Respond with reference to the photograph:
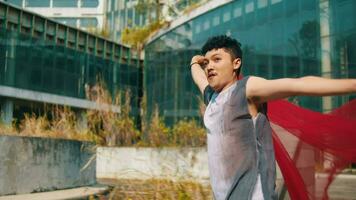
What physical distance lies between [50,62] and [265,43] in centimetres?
1463

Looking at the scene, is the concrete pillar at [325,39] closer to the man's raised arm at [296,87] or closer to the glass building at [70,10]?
the man's raised arm at [296,87]

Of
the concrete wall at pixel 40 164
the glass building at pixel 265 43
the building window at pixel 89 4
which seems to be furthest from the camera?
the building window at pixel 89 4

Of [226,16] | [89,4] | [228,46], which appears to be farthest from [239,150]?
[89,4]

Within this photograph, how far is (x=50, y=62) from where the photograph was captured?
31484 mm

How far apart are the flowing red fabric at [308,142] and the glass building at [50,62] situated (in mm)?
24800

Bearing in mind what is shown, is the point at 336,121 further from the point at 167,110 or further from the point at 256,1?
the point at 167,110

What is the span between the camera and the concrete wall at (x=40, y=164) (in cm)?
920

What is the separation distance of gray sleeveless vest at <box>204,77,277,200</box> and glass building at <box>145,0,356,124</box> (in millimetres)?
14135

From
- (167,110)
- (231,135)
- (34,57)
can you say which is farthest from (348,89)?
(34,57)

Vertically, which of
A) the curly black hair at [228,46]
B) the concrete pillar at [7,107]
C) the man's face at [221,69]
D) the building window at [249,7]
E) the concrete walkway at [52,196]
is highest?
the building window at [249,7]

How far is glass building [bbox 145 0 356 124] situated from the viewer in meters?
20.1

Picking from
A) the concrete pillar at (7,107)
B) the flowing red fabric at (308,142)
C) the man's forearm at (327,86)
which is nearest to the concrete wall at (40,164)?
the flowing red fabric at (308,142)

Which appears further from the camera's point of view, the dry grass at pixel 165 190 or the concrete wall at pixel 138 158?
the concrete wall at pixel 138 158

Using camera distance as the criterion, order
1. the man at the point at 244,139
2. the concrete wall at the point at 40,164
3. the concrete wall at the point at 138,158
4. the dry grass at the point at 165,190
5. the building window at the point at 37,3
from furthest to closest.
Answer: the building window at the point at 37,3, the concrete wall at the point at 138,158, the concrete wall at the point at 40,164, the dry grass at the point at 165,190, the man at the point at 244,139
